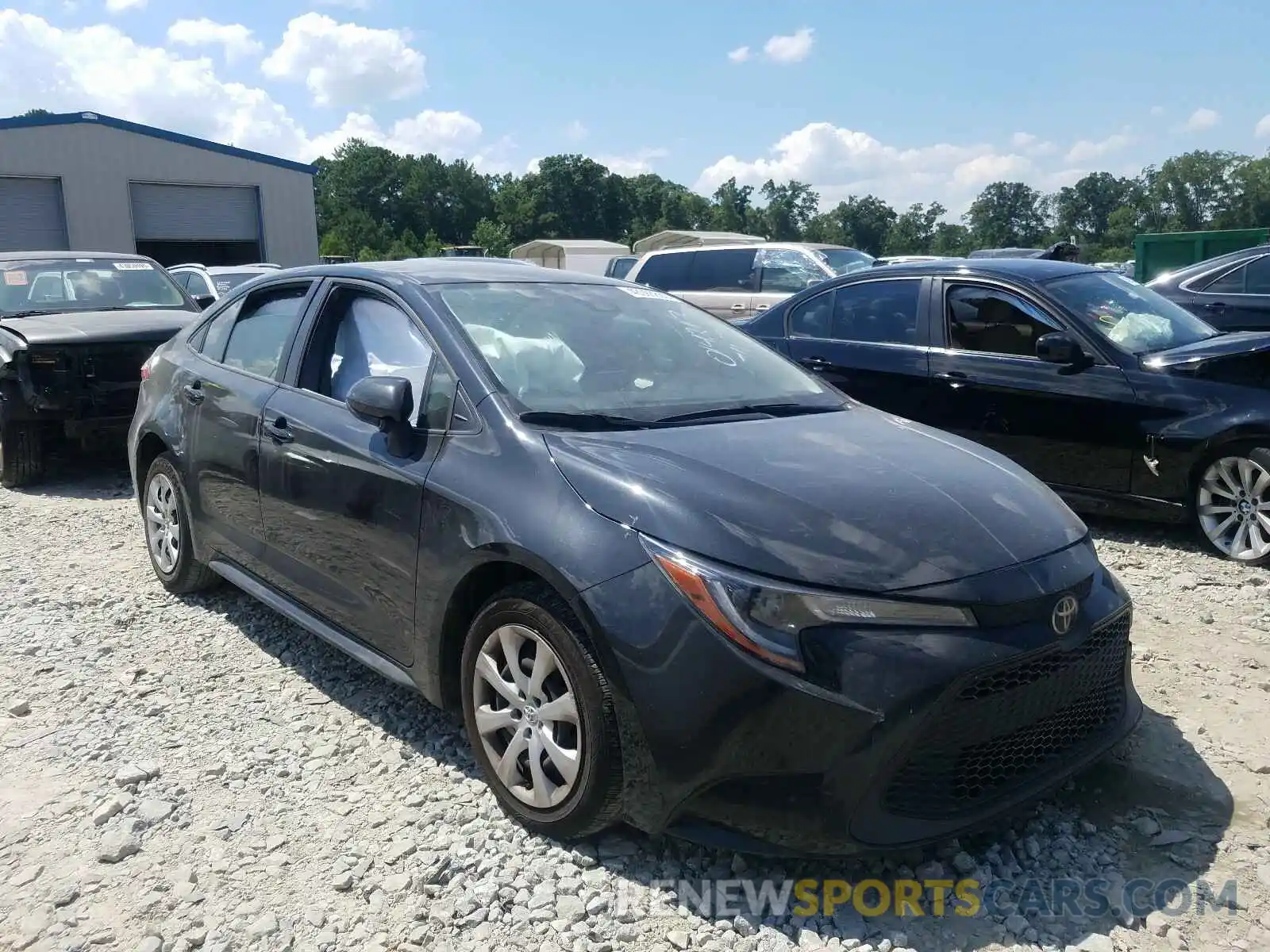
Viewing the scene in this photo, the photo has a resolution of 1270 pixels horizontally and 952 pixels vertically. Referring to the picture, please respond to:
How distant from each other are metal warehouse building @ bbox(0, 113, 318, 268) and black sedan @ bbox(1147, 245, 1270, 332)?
25.2 meters

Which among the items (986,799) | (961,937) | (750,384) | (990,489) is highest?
(750,384)

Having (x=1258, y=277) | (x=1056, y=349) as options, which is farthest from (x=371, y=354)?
(x=1258, y=277)

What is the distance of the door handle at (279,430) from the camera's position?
12.9ft

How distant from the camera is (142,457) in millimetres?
5363

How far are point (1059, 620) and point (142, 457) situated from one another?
4537mm

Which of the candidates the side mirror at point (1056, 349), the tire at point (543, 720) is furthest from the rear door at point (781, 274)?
the tire at point (543, 720)

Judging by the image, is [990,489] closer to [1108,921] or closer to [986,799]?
[986,799]

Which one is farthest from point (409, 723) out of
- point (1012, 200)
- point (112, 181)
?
point (1012, 200)

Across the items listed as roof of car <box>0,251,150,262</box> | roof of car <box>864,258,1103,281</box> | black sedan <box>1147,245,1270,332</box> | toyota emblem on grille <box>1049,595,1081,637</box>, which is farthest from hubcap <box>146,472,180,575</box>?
black sedan <box>1147,245,1270,332</box>

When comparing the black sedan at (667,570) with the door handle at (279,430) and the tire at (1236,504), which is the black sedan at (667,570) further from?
the tire at (1236,504)

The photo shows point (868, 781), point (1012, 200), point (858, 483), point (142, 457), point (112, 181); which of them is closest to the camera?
point (868, 781)

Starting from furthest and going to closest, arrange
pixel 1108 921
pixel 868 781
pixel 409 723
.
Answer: pixel 409 723 → pixel 1108 921 → pixel 868 781

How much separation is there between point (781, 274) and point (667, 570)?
11.5 metres

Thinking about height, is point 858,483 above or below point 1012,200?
below
